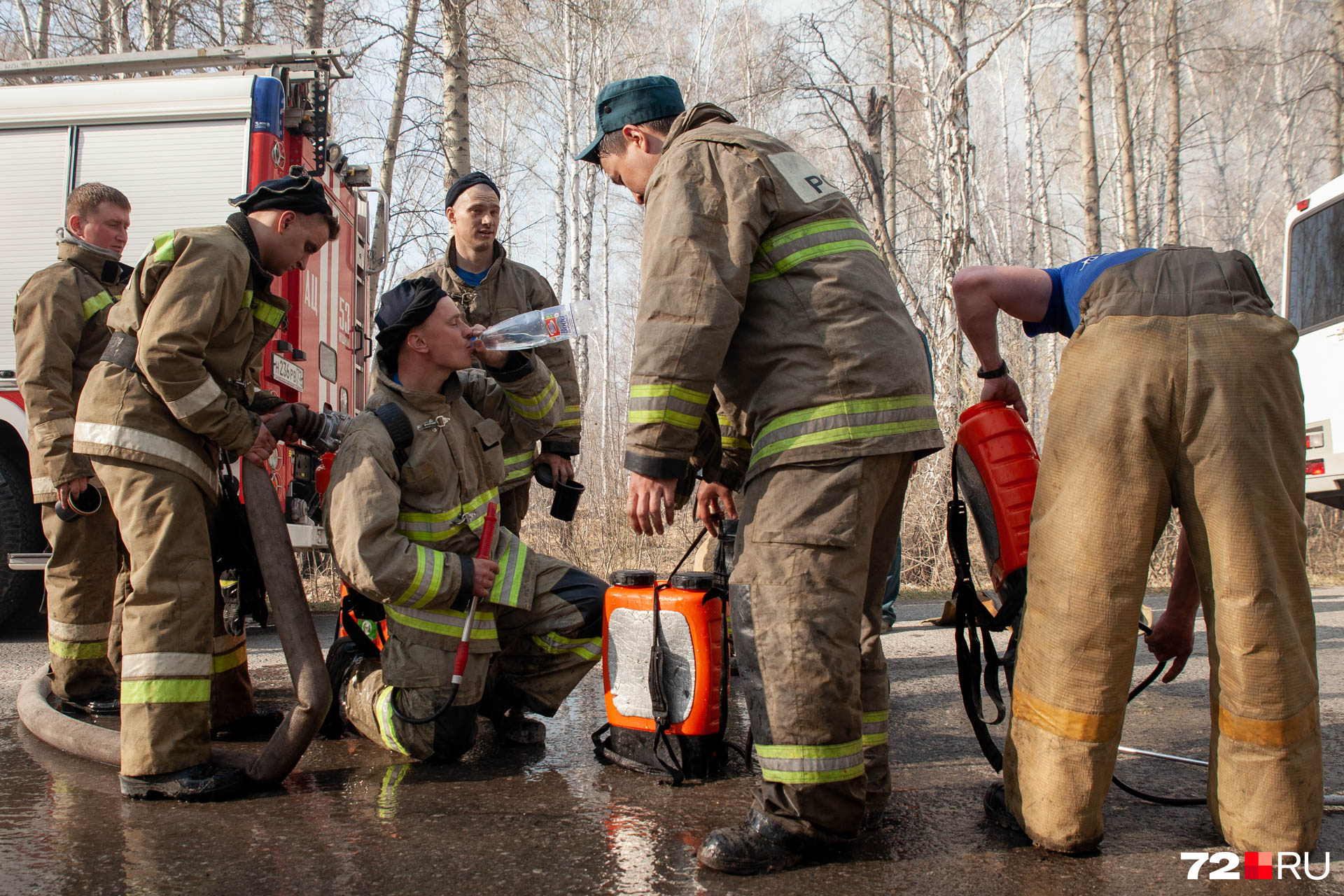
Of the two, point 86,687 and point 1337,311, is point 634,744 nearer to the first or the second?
point 86,687

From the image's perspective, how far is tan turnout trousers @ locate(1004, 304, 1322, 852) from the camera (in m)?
2.18

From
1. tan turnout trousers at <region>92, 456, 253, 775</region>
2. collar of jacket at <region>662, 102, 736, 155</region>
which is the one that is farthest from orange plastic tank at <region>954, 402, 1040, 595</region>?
tan turnout trousers at <region>92, 456, 253, 775</region>

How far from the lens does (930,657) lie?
4809 millimetres

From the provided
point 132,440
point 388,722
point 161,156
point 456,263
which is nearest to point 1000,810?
point 388,722

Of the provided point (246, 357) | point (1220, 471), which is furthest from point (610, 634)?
point (1220, 471)

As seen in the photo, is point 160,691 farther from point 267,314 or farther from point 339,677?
point 267,314

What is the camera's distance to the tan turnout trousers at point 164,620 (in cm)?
276

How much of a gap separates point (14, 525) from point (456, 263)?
3.05m

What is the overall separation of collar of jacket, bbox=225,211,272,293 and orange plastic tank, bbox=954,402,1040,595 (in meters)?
2.15

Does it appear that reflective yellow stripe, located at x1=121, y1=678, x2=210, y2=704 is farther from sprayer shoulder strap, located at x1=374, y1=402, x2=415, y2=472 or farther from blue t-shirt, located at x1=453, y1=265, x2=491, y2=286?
blue t-shirt, located at x1=453, y1=265, x2=491, y2=286

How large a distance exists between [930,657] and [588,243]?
17.1m

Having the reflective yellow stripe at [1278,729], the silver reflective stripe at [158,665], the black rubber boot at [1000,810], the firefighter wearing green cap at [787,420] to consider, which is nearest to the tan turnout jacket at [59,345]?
the silver reflective stripe at [158,665]

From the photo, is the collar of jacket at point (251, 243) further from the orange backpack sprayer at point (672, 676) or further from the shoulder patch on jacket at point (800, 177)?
the shoulder patch on jacket at point (800, 177)

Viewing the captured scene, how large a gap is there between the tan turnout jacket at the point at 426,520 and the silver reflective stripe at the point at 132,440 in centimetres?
43
